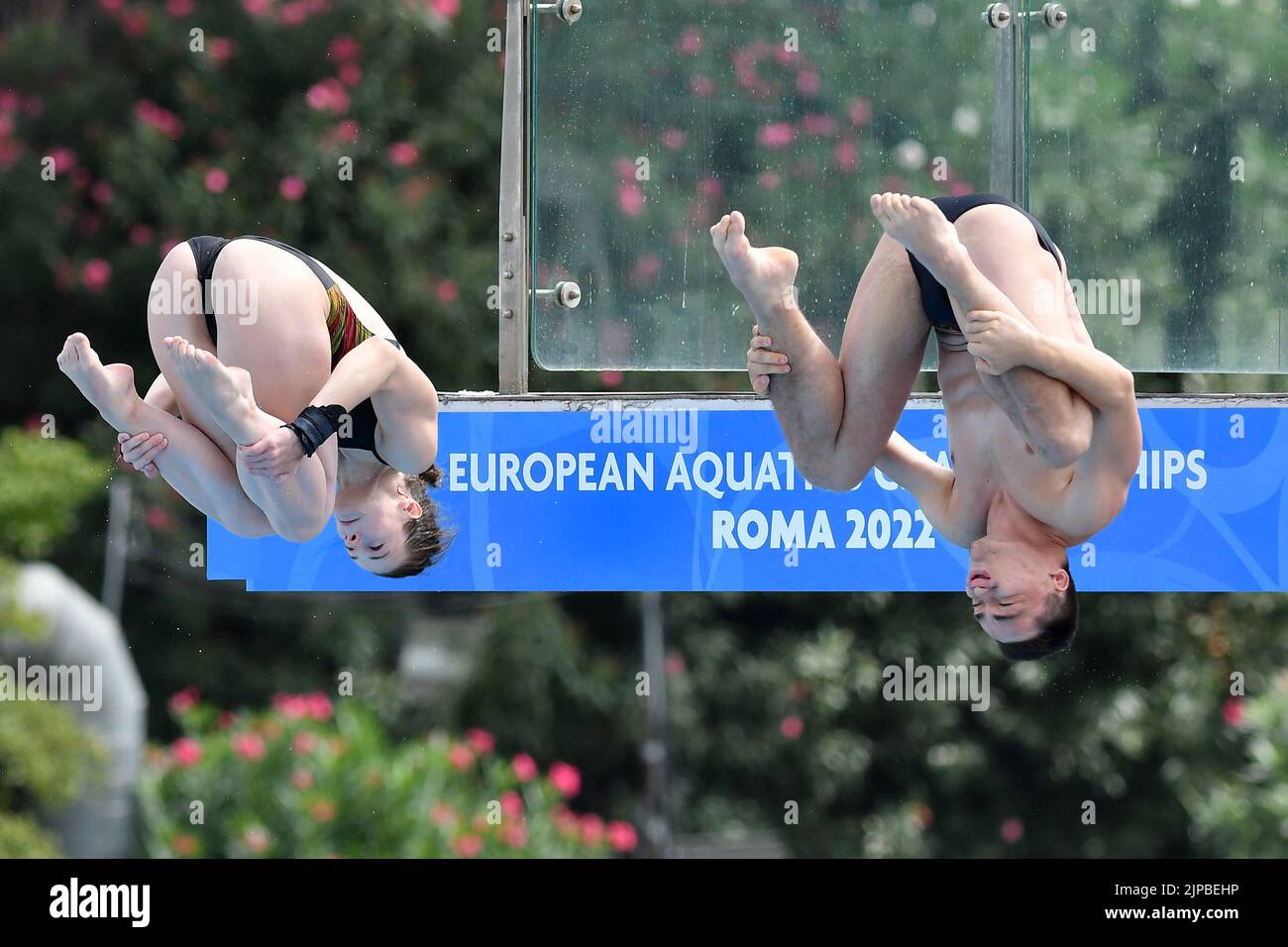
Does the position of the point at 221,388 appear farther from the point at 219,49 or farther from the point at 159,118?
the point at 219,49

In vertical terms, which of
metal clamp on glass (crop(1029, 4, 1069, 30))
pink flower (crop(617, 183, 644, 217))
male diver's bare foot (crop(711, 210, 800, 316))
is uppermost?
metal clamp on glass (crop(1029, 4, 1069, 30))

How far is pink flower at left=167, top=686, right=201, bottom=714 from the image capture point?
976cm

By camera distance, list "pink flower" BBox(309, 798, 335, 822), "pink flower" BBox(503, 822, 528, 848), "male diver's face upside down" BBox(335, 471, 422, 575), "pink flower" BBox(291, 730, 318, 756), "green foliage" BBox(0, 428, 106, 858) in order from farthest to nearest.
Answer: "pink flower" BBox(503, 822, 528, 848) → "pink flower" BBox(291, 730, 318, 756) → "pink flower" BBox(309, 798, 335, 822) → "green foliage" BBox(0, 428, 106, 858) → "male diver's face upside down" BBox(335, 471, 422, 575)

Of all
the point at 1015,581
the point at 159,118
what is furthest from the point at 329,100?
the point at 1015,581

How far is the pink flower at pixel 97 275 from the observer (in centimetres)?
1008

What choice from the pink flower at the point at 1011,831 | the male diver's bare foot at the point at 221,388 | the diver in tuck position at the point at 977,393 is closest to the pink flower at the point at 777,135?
the diver in tuck position at the point at 977,393

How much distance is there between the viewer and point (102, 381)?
514 cm

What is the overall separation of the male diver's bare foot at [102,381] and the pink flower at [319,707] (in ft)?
12.7

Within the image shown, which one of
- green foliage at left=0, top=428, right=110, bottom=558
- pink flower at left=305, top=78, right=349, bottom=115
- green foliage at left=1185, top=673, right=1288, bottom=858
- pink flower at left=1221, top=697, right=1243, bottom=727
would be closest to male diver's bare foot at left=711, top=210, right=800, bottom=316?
green foliage at left=0, top=428, right=110, bottom=558

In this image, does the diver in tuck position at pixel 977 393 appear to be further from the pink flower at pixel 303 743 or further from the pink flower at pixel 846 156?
the pink flower at pixel 303 743

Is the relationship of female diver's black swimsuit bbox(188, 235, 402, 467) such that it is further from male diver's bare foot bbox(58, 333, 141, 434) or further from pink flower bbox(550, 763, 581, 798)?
pink flower bbox(550, 763, 581, 798)

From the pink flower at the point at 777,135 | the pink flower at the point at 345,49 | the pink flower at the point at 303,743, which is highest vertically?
the pink flower at the point at 345,49

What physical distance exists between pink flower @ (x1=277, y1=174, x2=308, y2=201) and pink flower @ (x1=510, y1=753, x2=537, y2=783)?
10.4 feet

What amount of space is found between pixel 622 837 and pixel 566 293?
14.8ft
